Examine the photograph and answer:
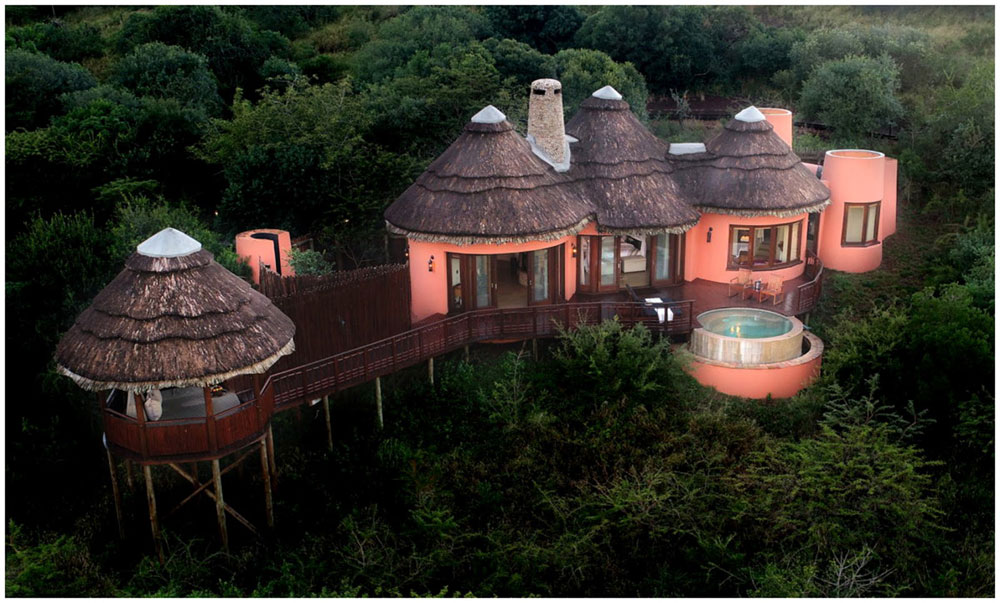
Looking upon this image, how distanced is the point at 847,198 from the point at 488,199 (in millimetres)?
11104

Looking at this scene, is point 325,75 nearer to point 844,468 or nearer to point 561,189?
point 561,189

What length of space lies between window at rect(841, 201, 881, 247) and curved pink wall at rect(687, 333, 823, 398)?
6.64 m

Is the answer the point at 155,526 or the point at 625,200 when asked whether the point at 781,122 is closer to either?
the point at 625,200

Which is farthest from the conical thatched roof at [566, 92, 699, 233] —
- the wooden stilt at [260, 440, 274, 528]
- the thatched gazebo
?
the wooden stilt at [260, 440, 274, 528]

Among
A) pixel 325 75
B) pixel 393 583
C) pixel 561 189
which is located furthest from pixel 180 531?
pixel 325 75

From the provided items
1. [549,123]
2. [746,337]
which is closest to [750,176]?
[746,337]

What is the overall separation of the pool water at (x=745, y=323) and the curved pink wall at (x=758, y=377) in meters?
0.85

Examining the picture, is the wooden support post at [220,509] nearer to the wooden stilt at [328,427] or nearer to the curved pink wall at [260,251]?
the wooden stilt at [328,427]

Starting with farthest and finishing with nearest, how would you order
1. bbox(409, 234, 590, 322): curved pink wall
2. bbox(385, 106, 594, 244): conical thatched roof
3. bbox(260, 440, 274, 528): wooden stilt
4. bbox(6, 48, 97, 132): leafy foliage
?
bbox(6, 48, 97, 132): leafy foliage
bbox(409, 234, 590, 322): curved pink wall
bbox(385, 106, 594, 244): conical thatched roof
bbox(260, 440, 274, 528): wooden stilt

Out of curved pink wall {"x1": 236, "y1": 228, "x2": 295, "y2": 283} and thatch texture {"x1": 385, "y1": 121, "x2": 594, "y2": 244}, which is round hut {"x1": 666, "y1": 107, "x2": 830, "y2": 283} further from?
curved pink wall {"x1": 236, "y1": 228, "x2": 295, "y2": 283}

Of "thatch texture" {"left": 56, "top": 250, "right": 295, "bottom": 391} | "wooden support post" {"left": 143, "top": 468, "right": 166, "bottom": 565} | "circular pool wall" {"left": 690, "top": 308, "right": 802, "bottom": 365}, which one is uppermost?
"thatch texture" {"left": 56, "top": 250, "right": 295, "bottom": 391}

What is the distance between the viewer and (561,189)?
22.8 meters

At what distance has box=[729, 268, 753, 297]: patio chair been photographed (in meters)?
24.4

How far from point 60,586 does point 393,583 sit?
579 centimetres
